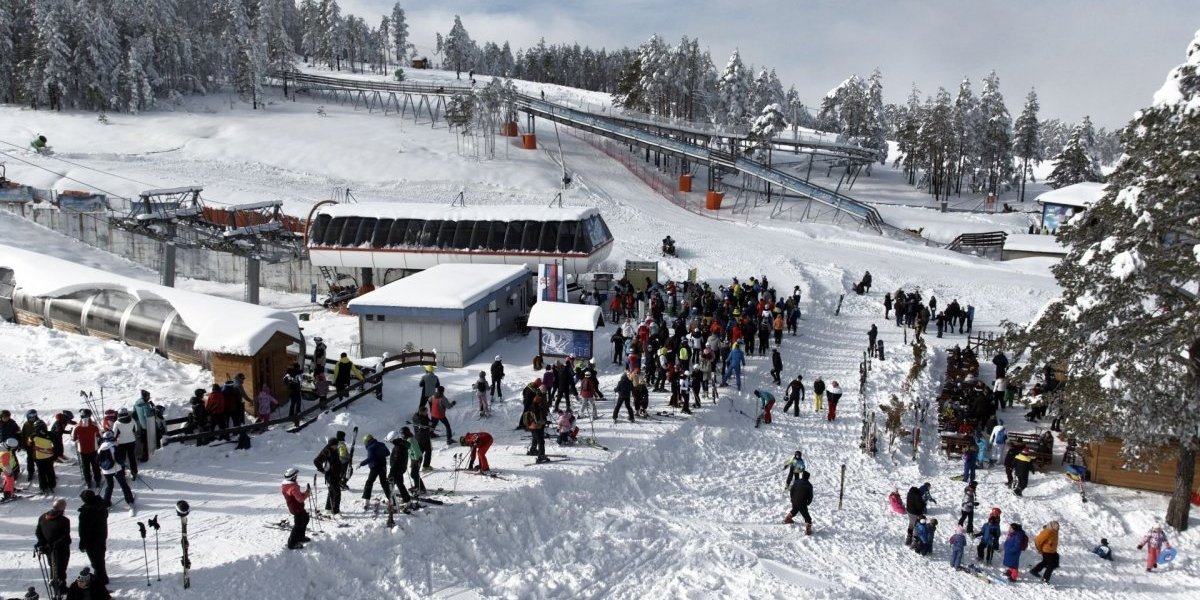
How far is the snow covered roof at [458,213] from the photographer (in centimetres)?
2944

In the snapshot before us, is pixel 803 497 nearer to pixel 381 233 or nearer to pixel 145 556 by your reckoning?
pixel 145 556

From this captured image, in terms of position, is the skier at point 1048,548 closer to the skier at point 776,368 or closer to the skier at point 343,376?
the skier at point 776,368

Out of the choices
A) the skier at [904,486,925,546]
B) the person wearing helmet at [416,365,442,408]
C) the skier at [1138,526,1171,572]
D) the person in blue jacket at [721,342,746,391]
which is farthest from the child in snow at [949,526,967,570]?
the person wearing helmet at [416,365,442,408]

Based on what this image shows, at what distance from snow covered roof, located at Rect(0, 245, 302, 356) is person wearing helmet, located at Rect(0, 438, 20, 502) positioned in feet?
14.9

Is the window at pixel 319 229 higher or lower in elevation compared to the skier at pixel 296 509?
higher

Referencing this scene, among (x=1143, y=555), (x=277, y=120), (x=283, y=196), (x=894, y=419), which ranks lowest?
(x=1143, y=555)

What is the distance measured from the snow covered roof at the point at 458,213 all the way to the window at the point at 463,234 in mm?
215

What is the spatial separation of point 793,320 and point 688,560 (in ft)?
49.1

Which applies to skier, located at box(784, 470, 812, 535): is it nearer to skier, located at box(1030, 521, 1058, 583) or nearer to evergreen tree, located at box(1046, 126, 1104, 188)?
skier, located at box(1030, 521, 1058, 583)

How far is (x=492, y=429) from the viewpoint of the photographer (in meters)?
16.5

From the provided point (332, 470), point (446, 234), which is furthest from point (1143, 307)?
point (446, 234)

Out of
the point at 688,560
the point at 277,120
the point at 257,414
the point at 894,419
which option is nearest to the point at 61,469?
the point at 257,414

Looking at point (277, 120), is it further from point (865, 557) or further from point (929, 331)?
point (865, 557)

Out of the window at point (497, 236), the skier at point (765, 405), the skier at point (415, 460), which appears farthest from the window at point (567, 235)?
the skier at point (415, 460)
